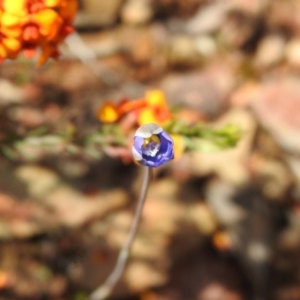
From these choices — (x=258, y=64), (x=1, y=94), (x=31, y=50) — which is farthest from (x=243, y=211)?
(x=31, y=50)

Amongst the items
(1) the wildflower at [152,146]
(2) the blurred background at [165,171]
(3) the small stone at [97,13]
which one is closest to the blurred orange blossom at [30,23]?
(1) the wildflower at [152,146]

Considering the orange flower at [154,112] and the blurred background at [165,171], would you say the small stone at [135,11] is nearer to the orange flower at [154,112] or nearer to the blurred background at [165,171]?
the blurred background at [165,171]

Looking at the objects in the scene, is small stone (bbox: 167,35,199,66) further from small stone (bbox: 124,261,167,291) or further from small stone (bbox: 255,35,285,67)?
small stone (bbox: 124,261,167,291)

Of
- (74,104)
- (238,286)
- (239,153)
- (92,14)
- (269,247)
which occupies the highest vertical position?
(92,14)

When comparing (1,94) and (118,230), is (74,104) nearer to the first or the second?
(1,94)

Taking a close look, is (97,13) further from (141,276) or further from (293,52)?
(141,276)

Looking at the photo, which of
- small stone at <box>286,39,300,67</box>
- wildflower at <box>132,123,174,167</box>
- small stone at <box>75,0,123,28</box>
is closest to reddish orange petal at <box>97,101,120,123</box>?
wildflower at <box>132,123,174,167</box>
